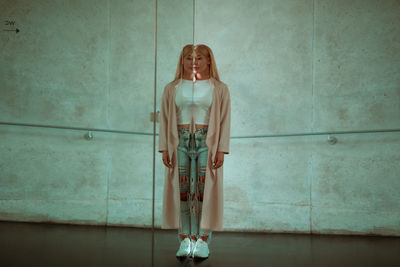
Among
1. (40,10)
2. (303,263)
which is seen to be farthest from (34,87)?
(303,263)

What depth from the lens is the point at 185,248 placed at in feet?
8.25

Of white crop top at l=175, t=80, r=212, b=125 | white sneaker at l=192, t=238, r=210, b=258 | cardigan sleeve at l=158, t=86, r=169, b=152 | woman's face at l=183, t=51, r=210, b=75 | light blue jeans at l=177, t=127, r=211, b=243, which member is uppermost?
woman's face at l=183, t=51, r=210, b=75

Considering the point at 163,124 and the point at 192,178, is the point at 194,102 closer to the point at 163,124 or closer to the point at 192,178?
the point at 192,178

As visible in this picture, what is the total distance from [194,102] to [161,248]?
1.14 meters

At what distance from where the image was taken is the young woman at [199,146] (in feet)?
8.29

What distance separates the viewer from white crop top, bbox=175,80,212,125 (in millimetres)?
2488

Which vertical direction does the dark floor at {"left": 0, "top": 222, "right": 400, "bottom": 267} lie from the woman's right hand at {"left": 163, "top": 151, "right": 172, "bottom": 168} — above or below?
below

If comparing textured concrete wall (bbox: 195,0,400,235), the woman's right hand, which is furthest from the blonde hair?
textured concrete wall (bbox: 195,0,400,235)

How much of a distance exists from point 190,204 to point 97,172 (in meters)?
1.94

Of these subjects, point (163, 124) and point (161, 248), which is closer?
point (161, 248)

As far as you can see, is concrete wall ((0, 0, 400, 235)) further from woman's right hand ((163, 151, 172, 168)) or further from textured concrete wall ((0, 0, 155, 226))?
textured concrete wall ((0, 0, 155, 226))

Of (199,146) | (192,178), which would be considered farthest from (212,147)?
(192,178)

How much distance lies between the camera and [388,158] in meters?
3.78

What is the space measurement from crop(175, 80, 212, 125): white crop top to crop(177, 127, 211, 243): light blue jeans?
0.09 meters
